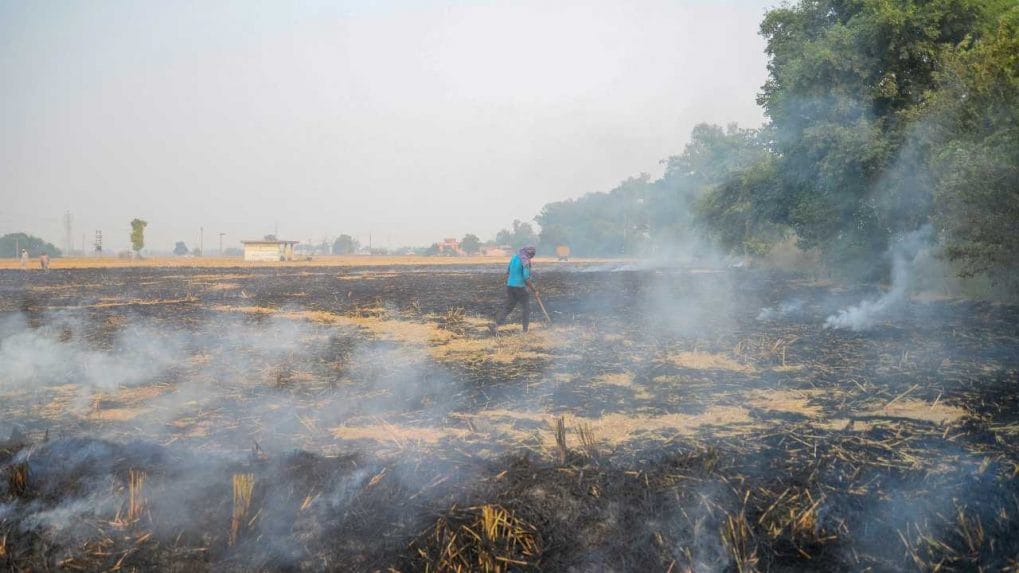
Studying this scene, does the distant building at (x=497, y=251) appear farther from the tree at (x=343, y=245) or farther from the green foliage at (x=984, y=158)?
the green foliage at (x=984, y=158)

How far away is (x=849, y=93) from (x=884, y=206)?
315 cm

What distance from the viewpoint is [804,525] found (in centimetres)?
380

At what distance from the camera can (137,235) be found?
64812mm

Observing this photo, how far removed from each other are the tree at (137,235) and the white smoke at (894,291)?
227 feet

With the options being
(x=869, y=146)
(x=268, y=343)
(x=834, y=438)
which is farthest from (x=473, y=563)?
(x=869, y=146)

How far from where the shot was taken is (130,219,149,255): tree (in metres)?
64.4

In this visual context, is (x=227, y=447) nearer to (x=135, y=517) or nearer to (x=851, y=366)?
(x=135, y=517)

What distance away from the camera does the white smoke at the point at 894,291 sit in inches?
462

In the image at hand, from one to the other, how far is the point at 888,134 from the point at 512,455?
14.6 metres

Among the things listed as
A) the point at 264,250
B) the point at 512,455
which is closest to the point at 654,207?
the point at 264,250

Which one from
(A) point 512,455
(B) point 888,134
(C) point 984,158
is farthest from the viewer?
(B) point 888,134

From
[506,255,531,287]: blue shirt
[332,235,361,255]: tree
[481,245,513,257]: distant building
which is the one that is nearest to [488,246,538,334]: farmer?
[506,255,531,287]: blue shirt

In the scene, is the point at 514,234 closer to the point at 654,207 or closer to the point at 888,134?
the point at 654,207

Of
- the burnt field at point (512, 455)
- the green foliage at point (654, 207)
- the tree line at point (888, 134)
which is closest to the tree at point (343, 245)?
the green foliage at point (654, 207)
